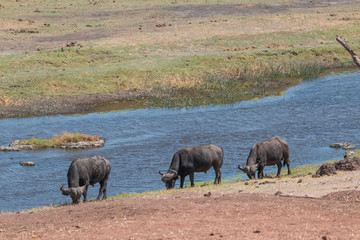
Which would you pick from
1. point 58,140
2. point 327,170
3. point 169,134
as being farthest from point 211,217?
point 58,140

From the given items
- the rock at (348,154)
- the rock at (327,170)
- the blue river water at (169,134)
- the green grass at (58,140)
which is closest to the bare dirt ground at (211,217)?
the rock at (327,170)

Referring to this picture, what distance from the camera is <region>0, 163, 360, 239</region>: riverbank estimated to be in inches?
566

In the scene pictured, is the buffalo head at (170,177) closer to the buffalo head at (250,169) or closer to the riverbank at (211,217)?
the buffalo head at (250,169)

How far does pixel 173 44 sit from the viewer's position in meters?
58.7

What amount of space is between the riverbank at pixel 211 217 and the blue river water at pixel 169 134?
7.44 meters

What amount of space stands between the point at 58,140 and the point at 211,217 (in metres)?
20.6

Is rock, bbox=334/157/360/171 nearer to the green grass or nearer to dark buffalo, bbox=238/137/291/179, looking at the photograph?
dark buffalo, bbox=238/137/291/179

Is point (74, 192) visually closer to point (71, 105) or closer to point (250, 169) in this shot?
point (250, 169)

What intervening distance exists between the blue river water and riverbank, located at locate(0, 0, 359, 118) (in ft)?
8.82

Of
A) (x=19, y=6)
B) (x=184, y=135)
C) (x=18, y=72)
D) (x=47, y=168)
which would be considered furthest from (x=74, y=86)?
(x=19, y=6)

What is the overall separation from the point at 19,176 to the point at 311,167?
45.1 feet

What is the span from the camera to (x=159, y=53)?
56.1 metres

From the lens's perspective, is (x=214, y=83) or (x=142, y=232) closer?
(x=142, y=232)

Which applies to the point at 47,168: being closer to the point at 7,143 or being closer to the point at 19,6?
the point at 7,143
